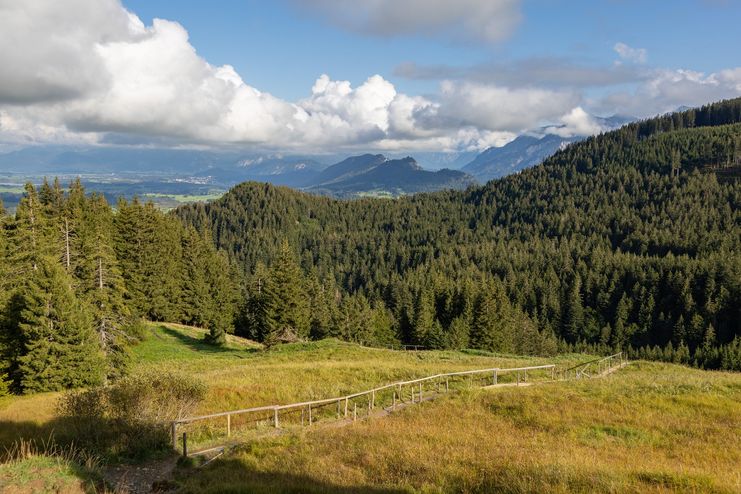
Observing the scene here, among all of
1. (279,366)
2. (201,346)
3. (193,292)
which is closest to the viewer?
(279,366)

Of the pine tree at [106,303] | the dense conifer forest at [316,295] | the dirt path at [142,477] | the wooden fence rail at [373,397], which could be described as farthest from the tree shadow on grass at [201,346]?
the dirt path at [142,477]

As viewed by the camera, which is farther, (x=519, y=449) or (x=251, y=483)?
(x=519, y=449)

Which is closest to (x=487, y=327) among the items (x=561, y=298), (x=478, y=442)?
(x=478, y=442)

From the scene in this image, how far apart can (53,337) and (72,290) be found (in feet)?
12.5

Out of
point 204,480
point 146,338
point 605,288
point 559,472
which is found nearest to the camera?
point 559,472

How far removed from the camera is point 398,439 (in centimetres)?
1510

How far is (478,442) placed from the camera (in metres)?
14.8

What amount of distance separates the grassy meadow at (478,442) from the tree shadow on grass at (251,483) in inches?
2.0

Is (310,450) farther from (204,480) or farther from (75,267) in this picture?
(75,267)

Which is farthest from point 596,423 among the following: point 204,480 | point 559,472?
point 204,480

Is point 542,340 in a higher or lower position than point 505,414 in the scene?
lower

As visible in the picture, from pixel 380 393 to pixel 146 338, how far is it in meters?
35.6

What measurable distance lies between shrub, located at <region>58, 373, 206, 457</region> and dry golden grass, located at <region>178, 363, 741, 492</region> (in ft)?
13.6

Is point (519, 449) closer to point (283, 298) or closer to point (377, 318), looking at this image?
point (283, 298)
